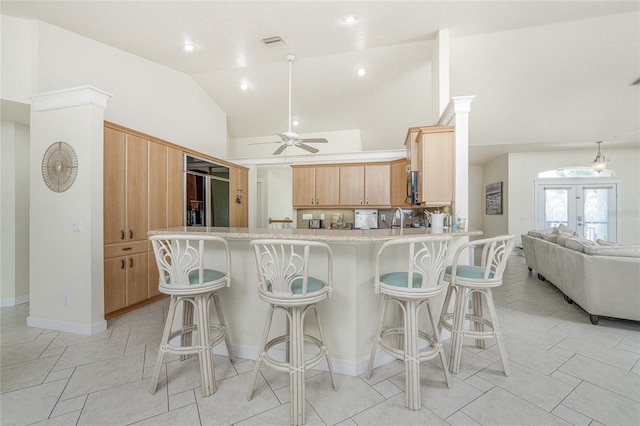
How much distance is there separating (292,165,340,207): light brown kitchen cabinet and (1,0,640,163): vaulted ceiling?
1261 millimetres

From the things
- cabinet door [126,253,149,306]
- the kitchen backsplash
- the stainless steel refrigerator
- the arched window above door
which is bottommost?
cabinet door [126,253,149,306]

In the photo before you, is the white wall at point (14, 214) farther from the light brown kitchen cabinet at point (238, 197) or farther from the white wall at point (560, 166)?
the white wall at point (560, 166)

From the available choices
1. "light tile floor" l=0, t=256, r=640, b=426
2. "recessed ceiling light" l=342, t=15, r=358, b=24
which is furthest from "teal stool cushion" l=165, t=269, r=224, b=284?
"recessed ceiling light" l=342, t=15, r=358, b=24

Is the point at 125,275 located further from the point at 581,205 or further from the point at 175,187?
the point at 581,205

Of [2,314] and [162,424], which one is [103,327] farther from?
[162,424]

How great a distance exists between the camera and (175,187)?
3926 mm

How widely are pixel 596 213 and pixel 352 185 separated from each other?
6.39 metres

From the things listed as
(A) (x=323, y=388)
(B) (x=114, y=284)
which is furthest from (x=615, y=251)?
(B) (x=114, y=284)

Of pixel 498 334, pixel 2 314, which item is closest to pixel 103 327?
pixel 2 314

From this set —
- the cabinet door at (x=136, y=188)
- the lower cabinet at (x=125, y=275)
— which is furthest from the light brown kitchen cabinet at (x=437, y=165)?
the lower cabinet at (x=125, y=275)

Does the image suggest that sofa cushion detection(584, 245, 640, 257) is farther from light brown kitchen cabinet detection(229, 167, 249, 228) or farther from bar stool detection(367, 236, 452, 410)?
light brown kitchen cabinet detection(229, 167, 249, 228)

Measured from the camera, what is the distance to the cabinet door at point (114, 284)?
299 centimetres

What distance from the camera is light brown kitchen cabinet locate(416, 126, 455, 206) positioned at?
2941mm

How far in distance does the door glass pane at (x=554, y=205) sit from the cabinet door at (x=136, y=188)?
867cm
